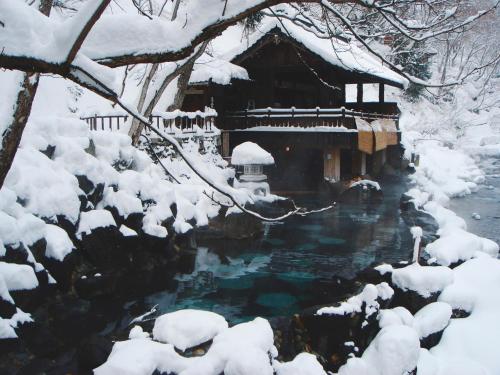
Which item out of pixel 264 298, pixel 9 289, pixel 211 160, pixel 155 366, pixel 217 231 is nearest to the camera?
pixel 155 366

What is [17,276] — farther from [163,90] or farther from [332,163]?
[332,163]

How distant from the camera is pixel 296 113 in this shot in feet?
64.7

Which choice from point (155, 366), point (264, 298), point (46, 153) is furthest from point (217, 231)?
point (155, 366)

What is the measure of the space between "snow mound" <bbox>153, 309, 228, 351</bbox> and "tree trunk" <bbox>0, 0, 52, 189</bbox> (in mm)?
3630

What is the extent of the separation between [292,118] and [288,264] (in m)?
9.38

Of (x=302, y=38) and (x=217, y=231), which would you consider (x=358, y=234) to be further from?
(x=302, y=38)

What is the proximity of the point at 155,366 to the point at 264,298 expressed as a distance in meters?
4.81

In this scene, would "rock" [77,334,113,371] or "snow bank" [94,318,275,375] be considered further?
"rock" [77,334,113,371]

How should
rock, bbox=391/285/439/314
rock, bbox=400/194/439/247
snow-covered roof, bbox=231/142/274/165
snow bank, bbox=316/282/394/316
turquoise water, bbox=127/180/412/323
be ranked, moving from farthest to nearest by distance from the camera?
snow-covered roof, bbox=231/142/274/165 < rock, bbox=400/194/439/247 < turquoise water, bbox=127/180/412/323 < rock, bbox=391/285/439/314 < snow bank, bbox=316/282/394/316

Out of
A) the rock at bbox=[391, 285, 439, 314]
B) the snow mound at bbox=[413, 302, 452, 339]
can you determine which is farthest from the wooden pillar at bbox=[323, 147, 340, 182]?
the snow mound at bbox=[413, 302, 452, 339]

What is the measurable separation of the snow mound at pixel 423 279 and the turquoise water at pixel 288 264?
62.4 inches

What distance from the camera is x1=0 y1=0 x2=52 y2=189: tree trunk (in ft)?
9.70

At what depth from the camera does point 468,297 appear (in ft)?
28.2

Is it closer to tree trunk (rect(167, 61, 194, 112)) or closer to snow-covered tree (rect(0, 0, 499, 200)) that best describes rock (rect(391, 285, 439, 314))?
snow-covered tree (rect(0, 0, 499, 200))
